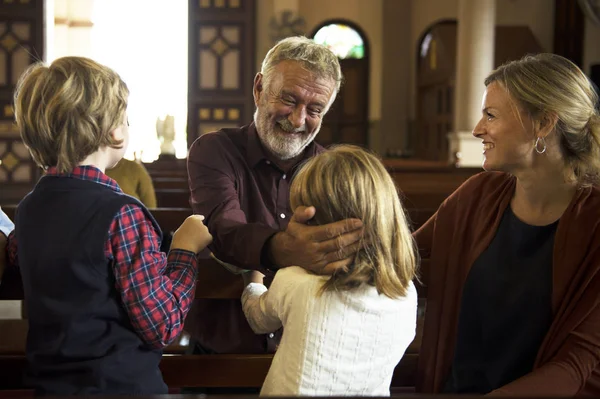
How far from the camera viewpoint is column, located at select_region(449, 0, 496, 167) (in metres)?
10.1

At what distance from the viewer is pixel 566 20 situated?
12891mm

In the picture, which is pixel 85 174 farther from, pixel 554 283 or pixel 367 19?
pixel 367 19

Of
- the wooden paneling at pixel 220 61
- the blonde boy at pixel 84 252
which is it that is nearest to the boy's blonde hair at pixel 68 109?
the blonde boy at pixel 84 252

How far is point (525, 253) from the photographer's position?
6.32 ft

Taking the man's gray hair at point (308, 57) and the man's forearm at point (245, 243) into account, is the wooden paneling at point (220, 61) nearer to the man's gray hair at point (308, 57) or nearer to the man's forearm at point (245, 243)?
the man's gray hair at point (308, 57)

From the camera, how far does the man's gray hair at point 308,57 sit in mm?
2082

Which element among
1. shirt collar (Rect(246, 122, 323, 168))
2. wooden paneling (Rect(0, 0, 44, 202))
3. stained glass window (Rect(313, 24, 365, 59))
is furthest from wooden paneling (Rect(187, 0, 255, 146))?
shirt collar (Rect(246, 122, 323, 168))

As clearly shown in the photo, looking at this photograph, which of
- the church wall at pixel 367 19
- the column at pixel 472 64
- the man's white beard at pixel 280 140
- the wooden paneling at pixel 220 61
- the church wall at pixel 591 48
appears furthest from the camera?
the church wall at pixel 367 19

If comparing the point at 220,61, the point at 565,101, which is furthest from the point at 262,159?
the point at 220,61

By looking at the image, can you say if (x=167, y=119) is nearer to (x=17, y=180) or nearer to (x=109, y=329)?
(x=17, y=180)

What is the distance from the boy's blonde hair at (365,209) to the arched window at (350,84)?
13998mm

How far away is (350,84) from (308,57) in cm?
1391

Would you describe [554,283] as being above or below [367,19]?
below

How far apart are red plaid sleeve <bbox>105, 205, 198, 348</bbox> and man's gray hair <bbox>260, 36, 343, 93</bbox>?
28.1 inches
